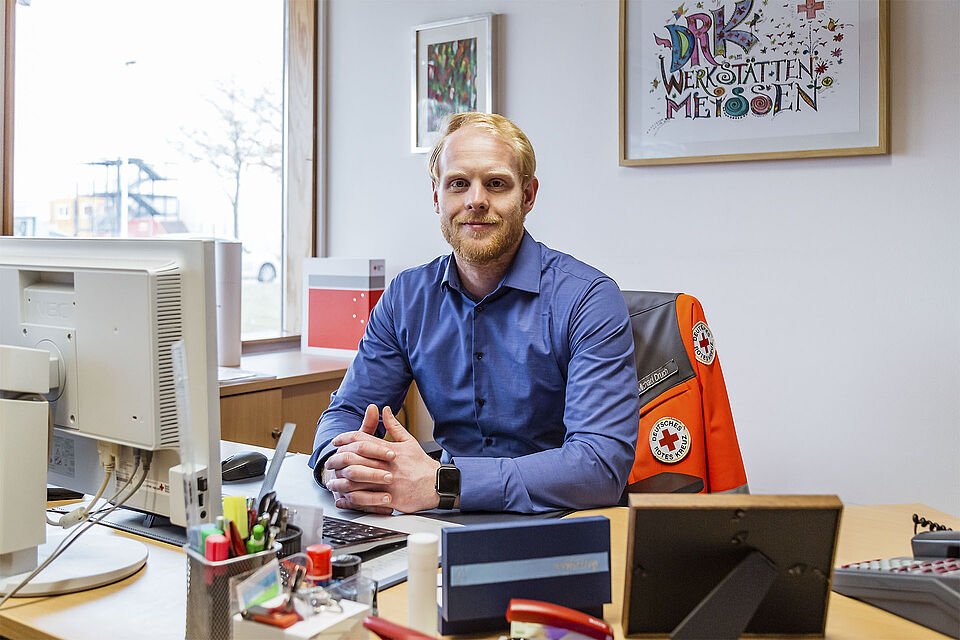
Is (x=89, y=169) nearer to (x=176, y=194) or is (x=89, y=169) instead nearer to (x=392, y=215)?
(x=176, y=194)

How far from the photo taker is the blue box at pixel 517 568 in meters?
0.90

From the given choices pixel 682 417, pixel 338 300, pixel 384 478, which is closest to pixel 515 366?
pixel 682 417

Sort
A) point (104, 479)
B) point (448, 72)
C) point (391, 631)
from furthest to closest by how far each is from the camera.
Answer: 1. point (448, 72)
2. point (104, 479)
3. point (391, 631)

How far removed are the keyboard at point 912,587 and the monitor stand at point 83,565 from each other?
874mm

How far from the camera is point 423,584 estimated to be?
92 cm

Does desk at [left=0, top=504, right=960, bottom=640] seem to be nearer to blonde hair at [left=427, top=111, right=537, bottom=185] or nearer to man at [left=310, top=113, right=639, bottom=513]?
man at [left=310, top=113, right=639, bottom=513]

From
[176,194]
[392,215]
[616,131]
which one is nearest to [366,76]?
[392,215]

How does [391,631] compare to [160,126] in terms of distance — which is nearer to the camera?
[391,631]

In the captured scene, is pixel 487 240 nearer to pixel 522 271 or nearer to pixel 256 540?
pixel 522 271

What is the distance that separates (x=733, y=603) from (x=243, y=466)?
940mm

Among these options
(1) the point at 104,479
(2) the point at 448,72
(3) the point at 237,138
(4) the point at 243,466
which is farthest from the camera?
(3) the point at 237,138

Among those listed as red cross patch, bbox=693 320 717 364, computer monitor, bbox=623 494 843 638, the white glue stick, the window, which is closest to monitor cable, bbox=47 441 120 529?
the white glue stick

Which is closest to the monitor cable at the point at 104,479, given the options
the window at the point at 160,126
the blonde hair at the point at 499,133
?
the blonde hair at the point at 499,133

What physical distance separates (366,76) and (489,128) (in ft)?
5.34
